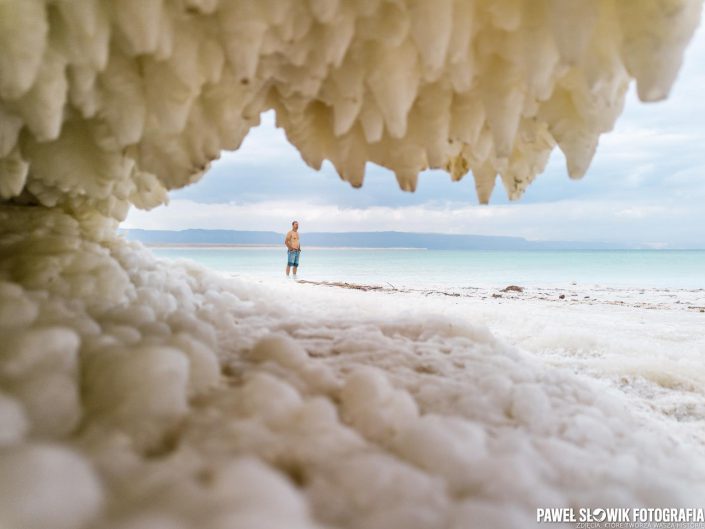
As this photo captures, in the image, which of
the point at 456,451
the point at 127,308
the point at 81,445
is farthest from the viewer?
the point at 127,308

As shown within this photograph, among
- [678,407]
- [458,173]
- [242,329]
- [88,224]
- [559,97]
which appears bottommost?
[678,407]

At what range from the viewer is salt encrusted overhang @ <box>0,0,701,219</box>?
98 centimetres

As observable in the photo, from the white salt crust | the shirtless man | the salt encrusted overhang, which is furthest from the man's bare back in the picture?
the white salt crust

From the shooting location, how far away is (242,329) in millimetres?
1514

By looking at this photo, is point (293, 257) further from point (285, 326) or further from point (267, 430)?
point (267, 430)

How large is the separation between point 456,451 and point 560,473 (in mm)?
213

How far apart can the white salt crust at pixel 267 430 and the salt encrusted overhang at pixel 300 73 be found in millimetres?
399

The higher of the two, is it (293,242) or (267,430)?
(293,242)

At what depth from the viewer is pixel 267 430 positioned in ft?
2.64

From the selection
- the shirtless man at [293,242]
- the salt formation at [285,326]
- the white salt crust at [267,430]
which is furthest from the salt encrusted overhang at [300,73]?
the shirtless man at [293,242]

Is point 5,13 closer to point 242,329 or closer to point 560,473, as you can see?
point 242,329

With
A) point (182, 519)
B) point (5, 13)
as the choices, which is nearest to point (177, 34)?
point (5, 13)

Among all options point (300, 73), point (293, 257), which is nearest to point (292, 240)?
point (293, 257)

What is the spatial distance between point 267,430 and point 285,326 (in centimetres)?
88
